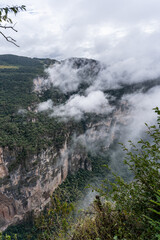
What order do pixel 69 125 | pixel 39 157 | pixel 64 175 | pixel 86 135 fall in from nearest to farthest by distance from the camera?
pixel 39 157 < pixel 64 175 < pixel 69 125 < pixel 86 135

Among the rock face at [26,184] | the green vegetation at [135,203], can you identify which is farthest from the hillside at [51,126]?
the green vegetation at [135,203]

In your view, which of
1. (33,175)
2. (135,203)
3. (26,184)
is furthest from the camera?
(33,175)

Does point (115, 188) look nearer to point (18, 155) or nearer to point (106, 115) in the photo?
point (18, 155)

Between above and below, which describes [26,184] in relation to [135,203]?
above

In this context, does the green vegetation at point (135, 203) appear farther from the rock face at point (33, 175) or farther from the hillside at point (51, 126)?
the rock face at point (33, 175)

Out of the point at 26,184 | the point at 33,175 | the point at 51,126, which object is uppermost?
the point at 51,126

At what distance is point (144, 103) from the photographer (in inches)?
4277

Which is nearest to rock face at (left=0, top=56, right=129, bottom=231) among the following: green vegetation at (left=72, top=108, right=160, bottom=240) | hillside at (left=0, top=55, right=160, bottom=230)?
hillside at (left=0, top=55, right=160, bottom=230)

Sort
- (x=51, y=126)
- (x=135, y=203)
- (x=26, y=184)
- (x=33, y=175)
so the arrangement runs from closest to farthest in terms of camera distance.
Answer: (x=135, y=203)
(x=26, y=184)
(x=33, y=175)
(x=51, y=126)

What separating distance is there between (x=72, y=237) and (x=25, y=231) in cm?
4095

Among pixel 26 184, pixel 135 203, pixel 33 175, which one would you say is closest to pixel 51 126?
pixel 33 175

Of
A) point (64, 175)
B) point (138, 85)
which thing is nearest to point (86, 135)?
point (64, 175)

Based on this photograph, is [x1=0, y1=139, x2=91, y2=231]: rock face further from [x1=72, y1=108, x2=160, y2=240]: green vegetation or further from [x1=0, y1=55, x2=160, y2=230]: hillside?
[x1=72, y1=108, x2=160, y2=240]: green vegetation

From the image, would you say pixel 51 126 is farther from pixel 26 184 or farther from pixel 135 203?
pixel 135 203
